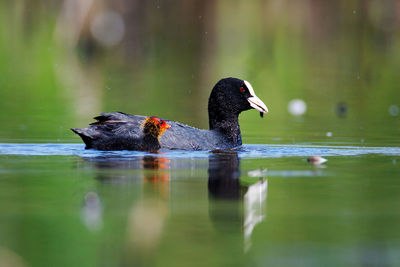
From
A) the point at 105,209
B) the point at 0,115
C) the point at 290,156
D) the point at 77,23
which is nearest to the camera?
the point at 105,209

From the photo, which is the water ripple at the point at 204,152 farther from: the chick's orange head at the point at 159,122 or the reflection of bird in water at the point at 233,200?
the reflection of bird in water at the point at 233,200

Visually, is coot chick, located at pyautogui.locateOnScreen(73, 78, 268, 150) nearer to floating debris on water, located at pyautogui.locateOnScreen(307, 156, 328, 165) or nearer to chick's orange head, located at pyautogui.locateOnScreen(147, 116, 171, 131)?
chick's orange head, located at pyautogui.locateOnScreen(147, 116, 171, 131)

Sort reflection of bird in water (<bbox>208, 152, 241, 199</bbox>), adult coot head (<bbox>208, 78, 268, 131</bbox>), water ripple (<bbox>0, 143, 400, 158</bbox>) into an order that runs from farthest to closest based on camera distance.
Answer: adult coot head (<bbox>208, 78, 268, 131</bbox>) → water ripple (<bbox>0, 143, 400, 158</bbox>) → reflection of bird in water (<bbox>208, 152, 241, 199</bbox>)

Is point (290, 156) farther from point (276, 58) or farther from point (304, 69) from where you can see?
point (276, 58)

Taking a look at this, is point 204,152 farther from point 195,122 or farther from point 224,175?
point 195,122

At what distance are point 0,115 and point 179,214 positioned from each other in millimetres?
7992

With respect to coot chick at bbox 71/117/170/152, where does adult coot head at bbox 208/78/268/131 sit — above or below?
above

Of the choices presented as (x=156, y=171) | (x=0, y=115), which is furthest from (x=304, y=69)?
(x=156, y=171)

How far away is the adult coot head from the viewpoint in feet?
35.7

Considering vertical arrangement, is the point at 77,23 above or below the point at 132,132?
above

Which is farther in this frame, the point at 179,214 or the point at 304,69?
the point at 304,69

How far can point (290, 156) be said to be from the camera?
30.7 feet

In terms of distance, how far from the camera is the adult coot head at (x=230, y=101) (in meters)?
10.9

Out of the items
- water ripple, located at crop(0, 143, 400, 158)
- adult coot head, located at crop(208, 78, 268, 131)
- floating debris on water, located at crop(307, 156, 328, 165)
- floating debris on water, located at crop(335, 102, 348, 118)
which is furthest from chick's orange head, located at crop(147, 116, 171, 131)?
floating debris on water, located at crop(335, 102, 348, 118)
